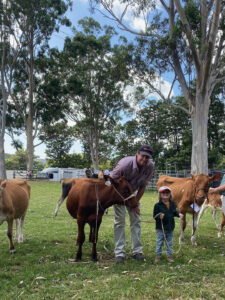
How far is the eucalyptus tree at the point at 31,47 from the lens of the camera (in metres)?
27.4

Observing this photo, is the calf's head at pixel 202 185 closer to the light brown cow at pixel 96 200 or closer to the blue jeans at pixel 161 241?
the blue jeans at pixel 161 241

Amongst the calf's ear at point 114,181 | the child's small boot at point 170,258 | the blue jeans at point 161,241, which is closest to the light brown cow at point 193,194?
the blue jeans at point 161,241

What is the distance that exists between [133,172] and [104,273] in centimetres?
191

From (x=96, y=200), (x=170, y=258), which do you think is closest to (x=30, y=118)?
(x=96, y=200)

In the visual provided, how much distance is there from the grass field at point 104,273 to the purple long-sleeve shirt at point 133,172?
61.0 inches

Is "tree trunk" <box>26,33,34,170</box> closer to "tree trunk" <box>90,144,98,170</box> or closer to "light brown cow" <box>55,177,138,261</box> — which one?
"tree trunk" <box>90,144,98,170</box>

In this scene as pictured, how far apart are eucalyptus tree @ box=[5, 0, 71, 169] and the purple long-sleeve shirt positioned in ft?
85.7

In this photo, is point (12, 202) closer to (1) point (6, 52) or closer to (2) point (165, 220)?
(2) point (165, 220)

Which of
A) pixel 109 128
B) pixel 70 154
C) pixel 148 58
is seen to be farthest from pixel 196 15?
pixel 70 154

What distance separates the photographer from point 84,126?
32.5 m

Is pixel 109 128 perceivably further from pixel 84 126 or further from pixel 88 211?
pixel 88 211

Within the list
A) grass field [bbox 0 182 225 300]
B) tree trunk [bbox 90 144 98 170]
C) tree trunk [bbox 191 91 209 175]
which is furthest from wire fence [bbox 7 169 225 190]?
grass field [bbox 0 182 225 300]

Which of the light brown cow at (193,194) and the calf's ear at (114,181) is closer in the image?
the calf's ear at (114,181)

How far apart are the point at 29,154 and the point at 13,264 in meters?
27.4
